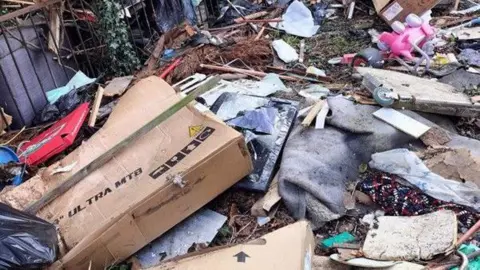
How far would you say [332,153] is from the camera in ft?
10.7

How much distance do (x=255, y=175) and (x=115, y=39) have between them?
8.15ft

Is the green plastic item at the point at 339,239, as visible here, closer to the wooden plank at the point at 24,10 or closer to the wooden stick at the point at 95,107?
the wooden stick at the point at 95,107

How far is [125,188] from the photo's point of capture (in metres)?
2.84

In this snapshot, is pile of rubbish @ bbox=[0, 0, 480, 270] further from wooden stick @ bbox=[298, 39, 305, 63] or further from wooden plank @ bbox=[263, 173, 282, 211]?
wooden stick @ bbox=[298, 39, 305, 63]

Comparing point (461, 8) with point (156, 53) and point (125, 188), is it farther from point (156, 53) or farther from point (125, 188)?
point (125, 188)

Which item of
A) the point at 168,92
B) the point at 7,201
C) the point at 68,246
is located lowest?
the point at 68,246

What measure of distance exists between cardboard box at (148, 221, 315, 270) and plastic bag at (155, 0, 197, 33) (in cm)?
380

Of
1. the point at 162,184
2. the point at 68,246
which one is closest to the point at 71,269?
the point at 68,246

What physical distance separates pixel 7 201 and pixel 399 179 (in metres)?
2.32

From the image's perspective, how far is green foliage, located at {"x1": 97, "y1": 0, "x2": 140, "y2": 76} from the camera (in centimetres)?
483

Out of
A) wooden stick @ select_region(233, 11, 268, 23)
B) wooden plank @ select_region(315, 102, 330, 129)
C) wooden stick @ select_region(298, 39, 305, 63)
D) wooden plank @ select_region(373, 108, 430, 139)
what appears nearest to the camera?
wooden plank @ select_region(373, 108, 430, 139)

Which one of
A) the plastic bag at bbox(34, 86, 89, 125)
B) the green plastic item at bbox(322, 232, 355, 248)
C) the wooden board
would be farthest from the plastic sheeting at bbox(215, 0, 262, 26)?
the green plastic item at bbox(322, 232, 355, 248)

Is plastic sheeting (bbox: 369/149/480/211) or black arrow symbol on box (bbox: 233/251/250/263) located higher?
black arrow symbol on box (bbox: 233/251/250/263)

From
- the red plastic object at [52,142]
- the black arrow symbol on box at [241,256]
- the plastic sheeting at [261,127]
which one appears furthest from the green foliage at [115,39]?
the black arrow symbol on box at [241,256]
